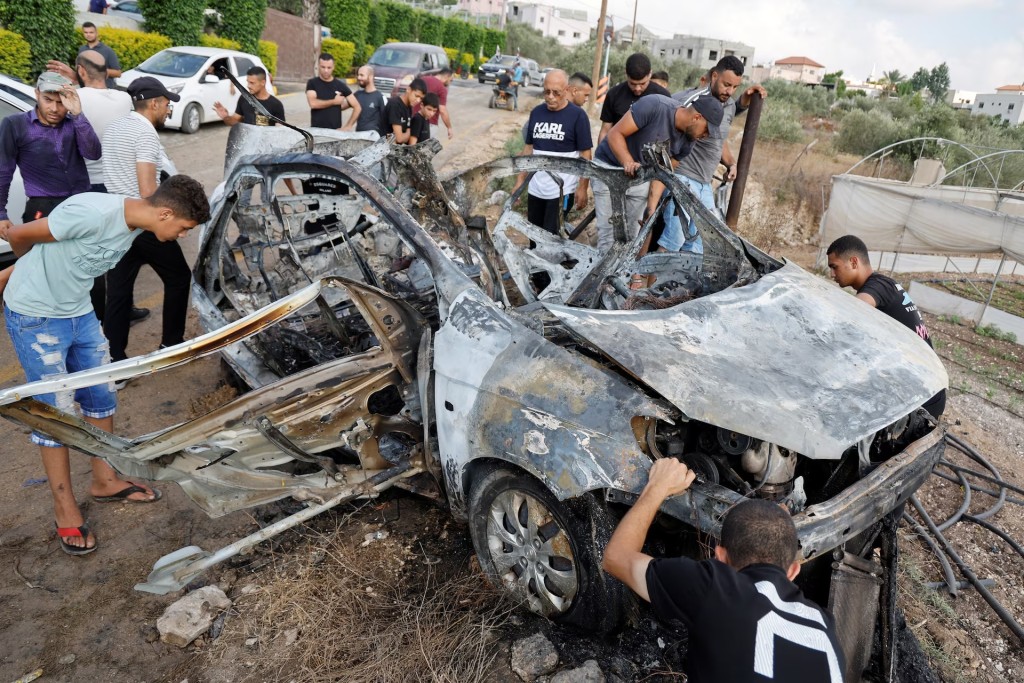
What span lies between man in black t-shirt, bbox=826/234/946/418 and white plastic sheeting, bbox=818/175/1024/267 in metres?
5.34

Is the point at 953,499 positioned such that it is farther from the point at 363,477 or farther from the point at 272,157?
the point at 272,157

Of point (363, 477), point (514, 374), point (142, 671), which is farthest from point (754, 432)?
point (142, 671)

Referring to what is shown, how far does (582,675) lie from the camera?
2469 mm

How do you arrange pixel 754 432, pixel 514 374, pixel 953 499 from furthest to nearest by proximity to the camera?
pixel 953 499, pixel 514 374, pixel 754 432

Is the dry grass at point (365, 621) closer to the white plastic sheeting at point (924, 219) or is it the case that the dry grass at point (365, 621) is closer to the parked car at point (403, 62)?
the white plastic sheeting at point (924, 219)

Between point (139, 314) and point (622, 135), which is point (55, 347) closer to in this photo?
point (139, 314)

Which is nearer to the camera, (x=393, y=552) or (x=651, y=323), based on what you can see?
(x=651, y=323)

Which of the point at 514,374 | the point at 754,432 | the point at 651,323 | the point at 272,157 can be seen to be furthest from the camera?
the point at 272,157

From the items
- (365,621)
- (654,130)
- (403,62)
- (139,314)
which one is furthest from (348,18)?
(365,621)

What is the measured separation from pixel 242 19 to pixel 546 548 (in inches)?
864

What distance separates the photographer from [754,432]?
7.31 ft

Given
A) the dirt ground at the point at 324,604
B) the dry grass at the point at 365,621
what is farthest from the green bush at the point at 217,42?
the dry grass at the point at 365,621

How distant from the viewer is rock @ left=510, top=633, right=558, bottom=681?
100 inches

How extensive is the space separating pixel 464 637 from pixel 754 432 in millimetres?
1354
